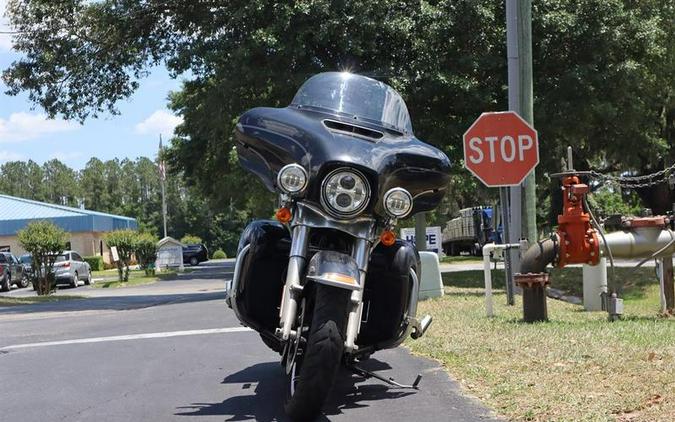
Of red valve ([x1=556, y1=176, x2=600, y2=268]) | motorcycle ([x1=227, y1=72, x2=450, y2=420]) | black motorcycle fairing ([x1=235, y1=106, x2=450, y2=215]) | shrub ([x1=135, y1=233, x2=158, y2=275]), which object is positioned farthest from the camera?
shrub ([x1=135, y1=233, x2=158, y2=275])

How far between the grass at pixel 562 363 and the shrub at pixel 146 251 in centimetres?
2595

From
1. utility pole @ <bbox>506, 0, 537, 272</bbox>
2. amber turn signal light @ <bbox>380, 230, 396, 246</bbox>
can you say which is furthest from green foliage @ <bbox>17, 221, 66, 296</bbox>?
amber turn signal light @ <bbox>380, 230, 396, 246</bbox>

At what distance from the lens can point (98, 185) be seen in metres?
115

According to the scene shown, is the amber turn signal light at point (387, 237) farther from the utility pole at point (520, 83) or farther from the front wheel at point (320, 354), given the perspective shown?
the utility pole at point (520, 83)

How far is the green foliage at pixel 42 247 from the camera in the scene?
23047 millimetres

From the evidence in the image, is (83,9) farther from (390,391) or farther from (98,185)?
(98,185)

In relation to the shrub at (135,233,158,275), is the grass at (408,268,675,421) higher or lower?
lower

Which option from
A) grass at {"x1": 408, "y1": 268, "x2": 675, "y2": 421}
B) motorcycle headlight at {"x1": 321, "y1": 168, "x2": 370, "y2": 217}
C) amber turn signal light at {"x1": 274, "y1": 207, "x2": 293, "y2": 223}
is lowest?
grass at {"x1": 408, "y1": 268, "x2": 675, "y2": 421}

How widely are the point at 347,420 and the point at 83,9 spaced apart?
1608 cm

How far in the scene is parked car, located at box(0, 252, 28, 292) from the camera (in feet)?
96.6

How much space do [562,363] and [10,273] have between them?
2907cm

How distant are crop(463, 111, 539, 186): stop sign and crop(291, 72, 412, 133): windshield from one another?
438 cm

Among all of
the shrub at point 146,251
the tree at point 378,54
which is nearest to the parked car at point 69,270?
the shrub at point 146,251

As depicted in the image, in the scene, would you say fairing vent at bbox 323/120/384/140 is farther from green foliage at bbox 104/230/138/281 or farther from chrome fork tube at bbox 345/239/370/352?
green foliage at bbox 104/230/138/281
